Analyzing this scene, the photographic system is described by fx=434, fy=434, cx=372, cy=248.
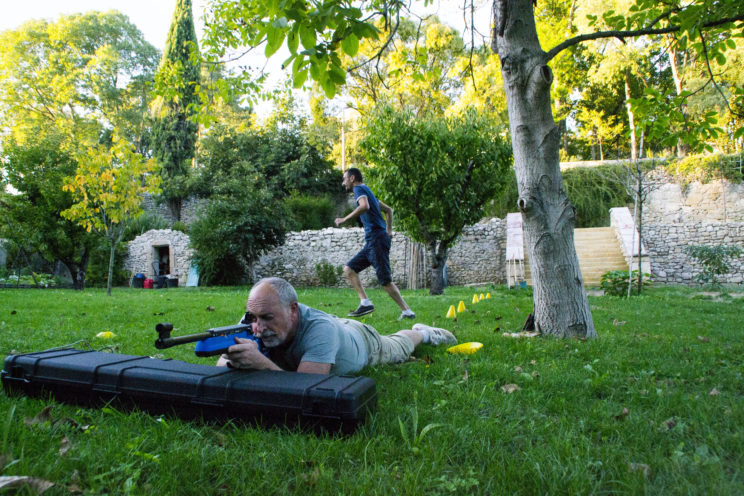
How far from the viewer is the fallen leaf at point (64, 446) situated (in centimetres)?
175

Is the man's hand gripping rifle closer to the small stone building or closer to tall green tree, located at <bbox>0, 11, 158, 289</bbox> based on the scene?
the small stone building

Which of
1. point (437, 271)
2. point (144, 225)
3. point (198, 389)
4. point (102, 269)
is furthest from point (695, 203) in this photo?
point (102, 269)

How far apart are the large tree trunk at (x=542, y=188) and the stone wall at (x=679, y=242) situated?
15.1 m

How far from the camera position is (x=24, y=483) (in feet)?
4.70

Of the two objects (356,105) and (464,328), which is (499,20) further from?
(356,105)

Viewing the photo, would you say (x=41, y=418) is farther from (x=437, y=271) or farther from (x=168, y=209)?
(x=168, y=209)

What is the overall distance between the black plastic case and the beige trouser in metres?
0.98

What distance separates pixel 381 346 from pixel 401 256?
16.1 m

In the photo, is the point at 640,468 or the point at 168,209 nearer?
the point at 640,468

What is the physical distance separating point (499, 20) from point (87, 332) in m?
5.72

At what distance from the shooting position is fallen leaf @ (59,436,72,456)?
5.73ft

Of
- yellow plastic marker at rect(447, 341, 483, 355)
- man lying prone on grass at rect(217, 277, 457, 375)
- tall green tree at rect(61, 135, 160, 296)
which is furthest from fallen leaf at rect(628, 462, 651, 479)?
tall green tree at rect(61, 135, 160, 296)

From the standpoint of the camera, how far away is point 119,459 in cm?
173

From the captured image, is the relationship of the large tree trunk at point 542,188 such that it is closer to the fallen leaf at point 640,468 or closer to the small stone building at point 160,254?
the fallen leaf at point 640,468
